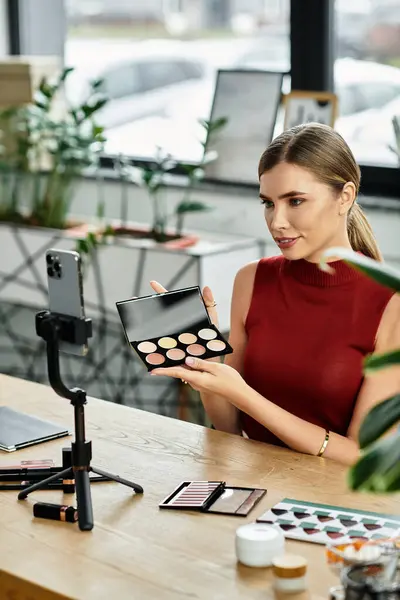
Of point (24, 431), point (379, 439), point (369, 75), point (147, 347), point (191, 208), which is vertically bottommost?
point (24, 431)

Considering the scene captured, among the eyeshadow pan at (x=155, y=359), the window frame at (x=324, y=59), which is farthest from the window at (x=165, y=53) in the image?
the eyeshadow pan at (x=155, y=359)

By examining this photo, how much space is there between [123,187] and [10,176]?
0.61 metres

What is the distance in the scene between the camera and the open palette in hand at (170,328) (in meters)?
1.87

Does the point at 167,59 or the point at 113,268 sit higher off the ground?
the point at 167,59

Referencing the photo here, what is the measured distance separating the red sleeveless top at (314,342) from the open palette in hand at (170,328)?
0.27m

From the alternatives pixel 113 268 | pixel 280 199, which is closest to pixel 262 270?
pixel 280 199

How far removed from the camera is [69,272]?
1.64 m

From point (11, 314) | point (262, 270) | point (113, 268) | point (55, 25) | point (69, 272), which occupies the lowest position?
point (11, 314)

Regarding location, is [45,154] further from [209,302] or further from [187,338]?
[187,338]

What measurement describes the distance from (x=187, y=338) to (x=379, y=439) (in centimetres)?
78

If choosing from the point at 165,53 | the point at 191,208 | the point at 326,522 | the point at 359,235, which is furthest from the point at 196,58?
the point at 326,522

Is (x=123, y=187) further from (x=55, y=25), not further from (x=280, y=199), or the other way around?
(x=280, y=199)

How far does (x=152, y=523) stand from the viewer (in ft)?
5.29

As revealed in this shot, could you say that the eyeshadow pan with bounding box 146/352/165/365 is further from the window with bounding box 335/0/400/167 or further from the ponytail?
the window with bounding box 335/0/400/167
